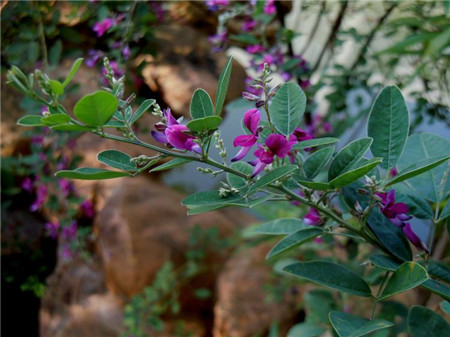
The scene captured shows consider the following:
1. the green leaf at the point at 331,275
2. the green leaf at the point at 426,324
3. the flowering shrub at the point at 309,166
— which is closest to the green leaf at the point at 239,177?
the flowering shrub at the point at 309,166

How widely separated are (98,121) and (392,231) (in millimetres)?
349

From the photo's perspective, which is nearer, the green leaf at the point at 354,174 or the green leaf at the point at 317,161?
the green leaf at the point at 354,174

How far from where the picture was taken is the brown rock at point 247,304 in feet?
7.00

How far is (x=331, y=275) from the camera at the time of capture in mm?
581

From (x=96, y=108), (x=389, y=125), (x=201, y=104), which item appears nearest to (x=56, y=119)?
(x=96, y=108)

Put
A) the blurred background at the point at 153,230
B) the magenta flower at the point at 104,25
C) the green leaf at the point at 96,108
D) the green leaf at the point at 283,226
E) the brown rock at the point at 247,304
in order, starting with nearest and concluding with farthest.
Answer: the green leaf at the point at 96,108 < the green leaf at the point at 283,226 < the magenta flower at the point at 104,25 < the blurred background at the point at 153,230 < the brown rock at the point at 247,304

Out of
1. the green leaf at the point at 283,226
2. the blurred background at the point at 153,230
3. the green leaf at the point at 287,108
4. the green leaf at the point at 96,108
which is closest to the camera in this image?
the green leaf at the point at 96,108

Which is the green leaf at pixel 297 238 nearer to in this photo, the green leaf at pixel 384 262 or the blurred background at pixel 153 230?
the green leaf at pixel 384 262

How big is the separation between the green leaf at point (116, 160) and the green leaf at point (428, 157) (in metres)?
0.31

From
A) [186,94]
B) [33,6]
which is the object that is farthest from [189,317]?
[33,6]

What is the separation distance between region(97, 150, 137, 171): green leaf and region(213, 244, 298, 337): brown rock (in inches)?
67.4

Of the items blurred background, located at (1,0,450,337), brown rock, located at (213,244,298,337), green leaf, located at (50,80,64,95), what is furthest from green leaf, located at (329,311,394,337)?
brown rock, located at (213,244,298,337)

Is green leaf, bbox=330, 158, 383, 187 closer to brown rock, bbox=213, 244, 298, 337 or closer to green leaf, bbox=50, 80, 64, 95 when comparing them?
green leaf, bbox=50, 80, 64, 95

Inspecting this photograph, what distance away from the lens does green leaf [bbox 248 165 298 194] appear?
47 centimetres
